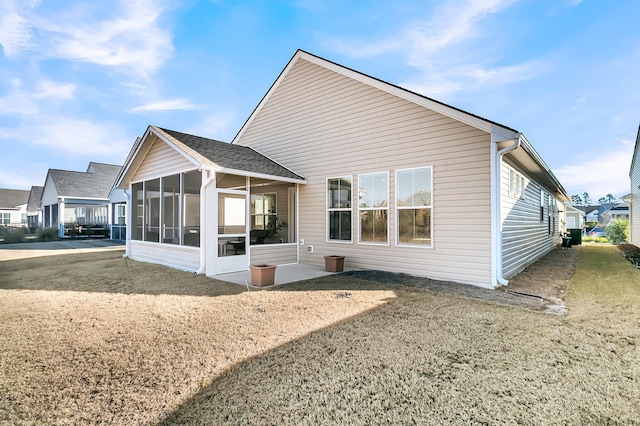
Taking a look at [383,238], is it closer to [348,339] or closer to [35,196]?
[348,339]

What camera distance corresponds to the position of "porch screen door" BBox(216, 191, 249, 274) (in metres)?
8.03

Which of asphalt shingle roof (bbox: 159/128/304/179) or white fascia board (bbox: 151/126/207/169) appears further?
asphalt shingle roof (bbox: 159/128/304/179)

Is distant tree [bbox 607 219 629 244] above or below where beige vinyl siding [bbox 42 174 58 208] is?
below

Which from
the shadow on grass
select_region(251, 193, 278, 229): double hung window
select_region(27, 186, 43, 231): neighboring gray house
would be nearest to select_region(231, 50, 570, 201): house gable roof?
select_region(251, 193, 278, 229): double hung window

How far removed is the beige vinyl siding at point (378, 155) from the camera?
668 cm

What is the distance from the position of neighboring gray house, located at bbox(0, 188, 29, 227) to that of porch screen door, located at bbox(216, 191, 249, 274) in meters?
43.7

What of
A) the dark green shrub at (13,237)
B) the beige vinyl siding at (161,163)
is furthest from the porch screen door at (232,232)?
the dark green shrub at (13,237)

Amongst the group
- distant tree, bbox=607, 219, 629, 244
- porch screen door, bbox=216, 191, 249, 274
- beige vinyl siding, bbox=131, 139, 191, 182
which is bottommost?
distant tree, bbox=607, 219, 629, 244

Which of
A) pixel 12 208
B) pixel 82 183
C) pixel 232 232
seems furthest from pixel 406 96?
pixel 12 208

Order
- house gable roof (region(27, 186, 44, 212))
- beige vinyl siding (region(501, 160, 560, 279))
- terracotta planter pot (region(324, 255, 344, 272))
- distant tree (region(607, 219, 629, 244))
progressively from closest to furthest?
beige vinyl siding (region(501, 160, 560, 279)), terracotta planter pot (region(324, 255, 344, 272)), distant tree (region(607, 219, 629, 244)), house gable roof (region(27, 186, 44, 212))

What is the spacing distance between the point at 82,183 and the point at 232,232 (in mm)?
23217

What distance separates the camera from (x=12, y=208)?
121ft

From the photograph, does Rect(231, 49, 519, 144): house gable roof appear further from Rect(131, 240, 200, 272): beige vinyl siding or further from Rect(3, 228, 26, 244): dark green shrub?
Rect(3, 228, 26, 244): dark green shrub

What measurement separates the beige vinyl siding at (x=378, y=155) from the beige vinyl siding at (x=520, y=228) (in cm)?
99
